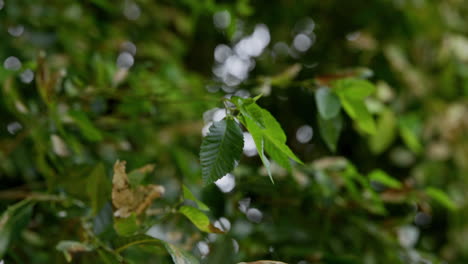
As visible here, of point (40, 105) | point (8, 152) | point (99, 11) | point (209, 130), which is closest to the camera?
point (209, 130)

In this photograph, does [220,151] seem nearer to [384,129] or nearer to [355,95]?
[355,95]

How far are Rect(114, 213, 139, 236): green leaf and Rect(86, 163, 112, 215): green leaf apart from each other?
0.11 metres

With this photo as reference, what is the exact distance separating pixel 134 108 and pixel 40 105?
228 millimetres

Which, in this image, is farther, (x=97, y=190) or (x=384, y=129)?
(x=384, y=129)

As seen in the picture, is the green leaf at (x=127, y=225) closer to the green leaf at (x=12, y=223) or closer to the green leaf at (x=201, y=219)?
the green leaf at (x=201, y=219)

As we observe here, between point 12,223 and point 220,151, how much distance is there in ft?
1.00

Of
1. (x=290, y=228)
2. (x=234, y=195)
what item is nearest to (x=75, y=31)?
(x=234, y=195)

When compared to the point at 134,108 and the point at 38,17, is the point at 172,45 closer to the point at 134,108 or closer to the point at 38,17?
the point at 38,17

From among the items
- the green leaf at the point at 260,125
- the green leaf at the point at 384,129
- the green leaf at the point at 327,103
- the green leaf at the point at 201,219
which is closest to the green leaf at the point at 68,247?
the green leaf at the point at 201,219

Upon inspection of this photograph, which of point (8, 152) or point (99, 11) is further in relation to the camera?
point (99, 11)

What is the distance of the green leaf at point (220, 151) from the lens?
45cm

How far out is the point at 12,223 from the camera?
59 centimetres

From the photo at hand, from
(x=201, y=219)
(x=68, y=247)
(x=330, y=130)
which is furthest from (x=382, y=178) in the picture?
(x=68, y=247)

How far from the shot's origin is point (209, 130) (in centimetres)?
46
